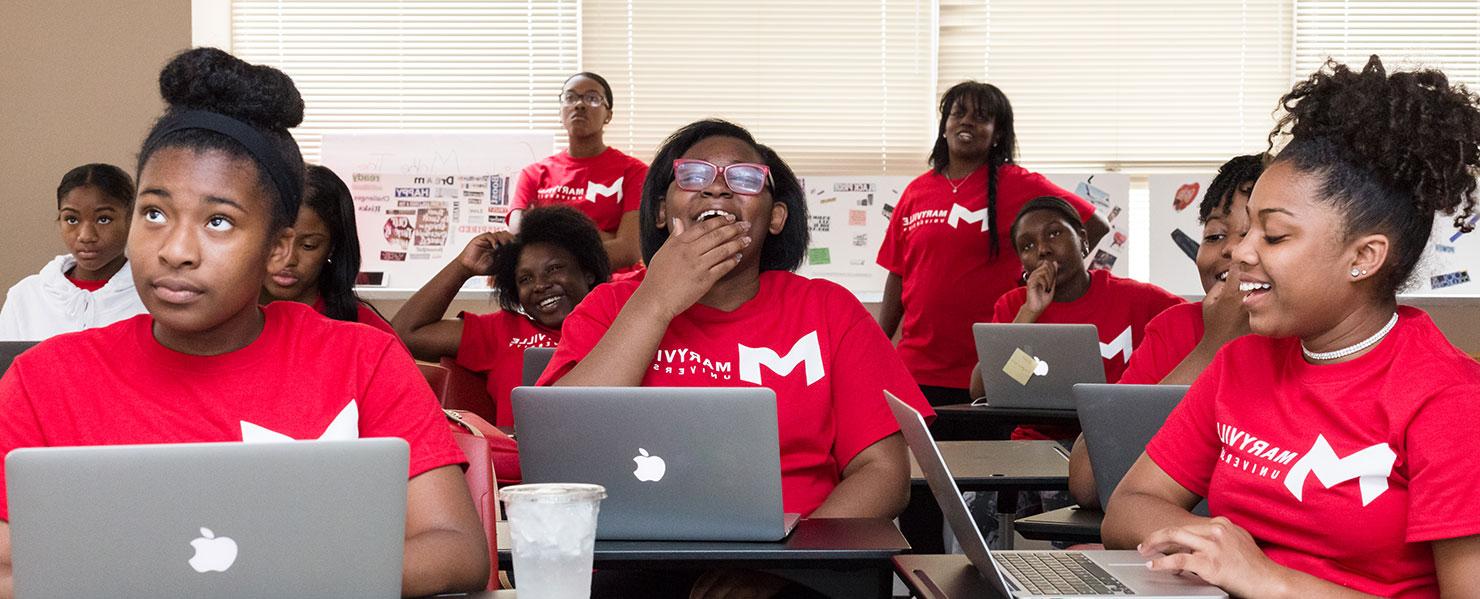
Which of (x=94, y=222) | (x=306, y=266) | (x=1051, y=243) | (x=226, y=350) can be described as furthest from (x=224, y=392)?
(x=1051, y=243)

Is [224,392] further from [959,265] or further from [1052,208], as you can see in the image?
[959,265]

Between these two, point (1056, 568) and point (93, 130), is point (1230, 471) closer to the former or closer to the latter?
point (1056, 568)

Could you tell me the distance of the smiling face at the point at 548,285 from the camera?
137 inches

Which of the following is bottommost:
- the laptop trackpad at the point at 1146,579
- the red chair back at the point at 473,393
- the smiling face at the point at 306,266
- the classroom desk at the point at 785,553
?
the red chair back at the point at 473,393

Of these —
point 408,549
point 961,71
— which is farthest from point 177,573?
point 961,71

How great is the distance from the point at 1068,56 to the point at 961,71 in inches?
16.9

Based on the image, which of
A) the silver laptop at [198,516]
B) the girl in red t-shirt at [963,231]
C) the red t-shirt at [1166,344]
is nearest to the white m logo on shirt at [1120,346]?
the girl in red t-shirt at [963,231]

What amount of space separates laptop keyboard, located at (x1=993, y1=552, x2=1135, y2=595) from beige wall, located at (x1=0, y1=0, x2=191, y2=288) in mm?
4345

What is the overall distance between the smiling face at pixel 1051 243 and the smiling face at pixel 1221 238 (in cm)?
95

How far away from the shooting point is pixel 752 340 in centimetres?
216

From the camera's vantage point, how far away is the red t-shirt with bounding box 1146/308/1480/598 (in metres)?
1.34

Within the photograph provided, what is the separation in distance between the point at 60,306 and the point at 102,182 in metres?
0.46

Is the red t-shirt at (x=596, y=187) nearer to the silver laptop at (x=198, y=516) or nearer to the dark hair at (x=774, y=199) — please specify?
the dark hair at (x=774, y=199)

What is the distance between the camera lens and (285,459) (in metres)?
1.05
